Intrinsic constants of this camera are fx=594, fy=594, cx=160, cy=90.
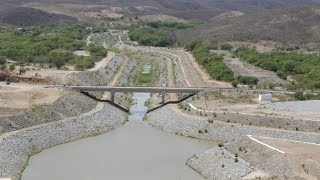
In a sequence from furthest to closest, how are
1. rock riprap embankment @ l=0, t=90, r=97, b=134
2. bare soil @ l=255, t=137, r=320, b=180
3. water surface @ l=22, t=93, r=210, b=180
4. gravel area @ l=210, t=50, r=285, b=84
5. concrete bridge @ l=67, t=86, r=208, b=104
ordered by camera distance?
gravel area @ l=210, t=50, r=285, b=84
concrete bridge @ l=67, t=86, r=208, b=104
rock riprap embankment @ l=0, t=90, r=97, b=134
water surface @ l=22, t=93, r=210, b=180
bare soil @ l=255, t=137, r=320, b=180

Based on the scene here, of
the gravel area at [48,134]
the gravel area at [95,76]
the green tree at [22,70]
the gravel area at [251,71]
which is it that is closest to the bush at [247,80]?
the gravel area at [251,71]

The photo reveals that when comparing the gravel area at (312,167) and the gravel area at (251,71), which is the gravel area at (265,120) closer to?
the gravel area at (312,167)

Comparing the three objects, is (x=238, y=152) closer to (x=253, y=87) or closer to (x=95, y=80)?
(x=253, y=87)

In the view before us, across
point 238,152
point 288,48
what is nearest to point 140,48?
point 288,48

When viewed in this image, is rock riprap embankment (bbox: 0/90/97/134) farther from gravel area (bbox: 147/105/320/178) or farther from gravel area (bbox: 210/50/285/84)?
gravel area (bbox: 210/50/285/84)

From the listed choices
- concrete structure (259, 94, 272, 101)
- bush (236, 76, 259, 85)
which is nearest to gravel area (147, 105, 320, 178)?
concrete structure (259, 94, 272, 101)

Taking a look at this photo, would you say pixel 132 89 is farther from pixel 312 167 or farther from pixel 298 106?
pixel 312 167
